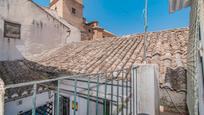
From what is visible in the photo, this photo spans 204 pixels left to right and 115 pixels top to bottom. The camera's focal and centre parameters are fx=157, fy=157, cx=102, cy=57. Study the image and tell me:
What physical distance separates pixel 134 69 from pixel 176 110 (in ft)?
6.65

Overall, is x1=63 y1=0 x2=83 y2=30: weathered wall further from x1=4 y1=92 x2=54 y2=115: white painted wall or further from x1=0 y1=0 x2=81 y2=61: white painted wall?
x1=4 y1=92 x2=54 y2=115: white painted wall

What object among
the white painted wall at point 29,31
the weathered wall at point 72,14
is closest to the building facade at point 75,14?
the weathered wall at point 72,14

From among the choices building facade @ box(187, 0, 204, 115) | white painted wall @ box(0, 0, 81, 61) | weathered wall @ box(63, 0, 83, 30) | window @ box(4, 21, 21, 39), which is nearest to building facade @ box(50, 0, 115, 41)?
weathered wall @ box(63, 0, 83, 30)

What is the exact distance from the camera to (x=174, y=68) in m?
4.88

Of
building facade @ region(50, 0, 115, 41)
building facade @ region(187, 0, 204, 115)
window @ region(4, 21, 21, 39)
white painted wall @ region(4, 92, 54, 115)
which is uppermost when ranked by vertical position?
building facade @ region(50, 0, 115, 41)

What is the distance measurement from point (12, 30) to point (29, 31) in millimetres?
1083

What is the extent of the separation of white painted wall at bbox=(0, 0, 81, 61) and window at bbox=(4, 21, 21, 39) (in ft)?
0.58

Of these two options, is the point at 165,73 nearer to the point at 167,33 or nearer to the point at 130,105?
the point at 130,105

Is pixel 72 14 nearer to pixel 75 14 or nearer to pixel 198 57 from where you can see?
pixel 75 14

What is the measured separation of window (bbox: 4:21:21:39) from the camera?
8.49 m

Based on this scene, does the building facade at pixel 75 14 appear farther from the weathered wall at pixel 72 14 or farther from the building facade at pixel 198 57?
the building facade at pixel 198 57

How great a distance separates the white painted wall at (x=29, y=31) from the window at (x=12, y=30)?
18 cm

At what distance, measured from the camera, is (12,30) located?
28.9ft

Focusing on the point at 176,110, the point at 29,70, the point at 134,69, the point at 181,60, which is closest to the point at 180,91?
the point at 176,110
